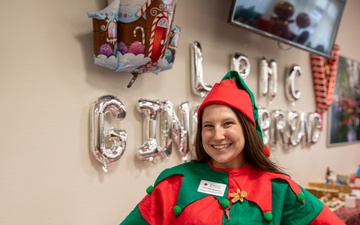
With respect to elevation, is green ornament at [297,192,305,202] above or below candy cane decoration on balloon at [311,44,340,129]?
below

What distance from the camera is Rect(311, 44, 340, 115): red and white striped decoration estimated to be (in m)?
3.21

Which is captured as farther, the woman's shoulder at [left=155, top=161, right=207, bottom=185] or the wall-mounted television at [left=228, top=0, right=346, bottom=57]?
the wall-mounted television at [left=228, top=0, right=346, bottom=57]

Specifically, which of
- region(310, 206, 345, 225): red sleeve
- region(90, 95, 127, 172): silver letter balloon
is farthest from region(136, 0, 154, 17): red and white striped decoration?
region(310, 206, 345, 225): red sleeve

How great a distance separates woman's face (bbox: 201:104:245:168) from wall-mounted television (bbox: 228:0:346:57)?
863mm

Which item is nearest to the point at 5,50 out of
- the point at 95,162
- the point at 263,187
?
the point at 95,162

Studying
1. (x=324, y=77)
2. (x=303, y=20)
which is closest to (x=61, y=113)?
(x=303, y=20)

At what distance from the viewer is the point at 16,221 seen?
144 cm

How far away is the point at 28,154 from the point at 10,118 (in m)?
0.15

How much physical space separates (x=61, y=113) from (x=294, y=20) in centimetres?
163

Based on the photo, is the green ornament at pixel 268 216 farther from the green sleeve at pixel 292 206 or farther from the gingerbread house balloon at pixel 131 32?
the gingerbread house balloon at pixel 131 32

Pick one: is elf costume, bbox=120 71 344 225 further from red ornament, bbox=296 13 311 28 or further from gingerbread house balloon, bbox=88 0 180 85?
red ornament, bbox=296 13 311 28

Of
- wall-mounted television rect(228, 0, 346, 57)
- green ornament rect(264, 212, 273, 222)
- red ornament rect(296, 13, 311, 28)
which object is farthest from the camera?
red ornament rect(296, 13, 311, 28)

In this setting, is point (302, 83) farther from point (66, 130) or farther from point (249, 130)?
point (66, 130)

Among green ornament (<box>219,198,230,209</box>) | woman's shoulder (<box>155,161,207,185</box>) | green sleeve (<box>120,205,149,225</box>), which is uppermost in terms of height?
woman's shoulder (<box>155,161,207,185</box>)
